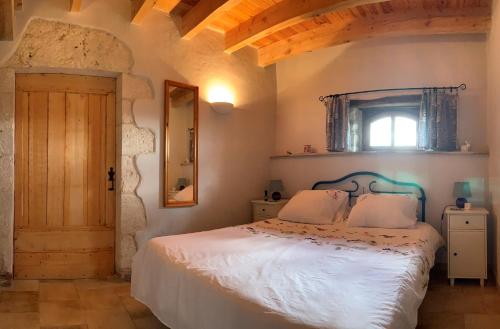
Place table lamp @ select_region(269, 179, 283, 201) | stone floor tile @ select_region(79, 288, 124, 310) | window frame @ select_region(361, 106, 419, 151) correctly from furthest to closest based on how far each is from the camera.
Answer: table lamp @ select_region(269, 179, 283, 201)
window frame @ select_region(361, 106, 419, 151)
stone floor tile @ select_region(79, 288, 124, 310)

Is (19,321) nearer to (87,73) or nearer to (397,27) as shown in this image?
(87,73)

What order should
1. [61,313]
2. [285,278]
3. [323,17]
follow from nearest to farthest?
1. [285,278]
2. [61,313]
3. [323,17]

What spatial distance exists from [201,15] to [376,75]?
2030mm

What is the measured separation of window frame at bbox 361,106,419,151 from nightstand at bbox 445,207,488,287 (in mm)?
928

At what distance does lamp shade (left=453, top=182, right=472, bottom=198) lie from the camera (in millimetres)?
3396

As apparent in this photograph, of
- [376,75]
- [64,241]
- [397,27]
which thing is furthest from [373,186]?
[64,241]

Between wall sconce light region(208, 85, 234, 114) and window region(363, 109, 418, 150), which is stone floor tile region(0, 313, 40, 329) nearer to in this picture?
wall sconce light region(208, 85, 234, 114)

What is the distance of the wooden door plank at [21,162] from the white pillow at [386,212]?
301 centimetres

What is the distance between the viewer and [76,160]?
11.4ft

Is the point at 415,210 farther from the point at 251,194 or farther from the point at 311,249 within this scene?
the point at 251,194

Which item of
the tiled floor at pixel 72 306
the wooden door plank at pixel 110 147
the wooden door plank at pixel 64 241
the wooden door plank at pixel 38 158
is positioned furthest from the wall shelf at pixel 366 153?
the wooden door plank at pixel 38 158

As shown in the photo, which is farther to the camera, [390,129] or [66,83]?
[390,129]

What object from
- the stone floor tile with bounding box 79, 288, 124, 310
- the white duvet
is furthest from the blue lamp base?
the stone floor tile with bounding box 79, 288, 124, 310

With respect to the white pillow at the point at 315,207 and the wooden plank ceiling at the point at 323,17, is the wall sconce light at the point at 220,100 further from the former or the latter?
the white pillow at the point at 315,207
